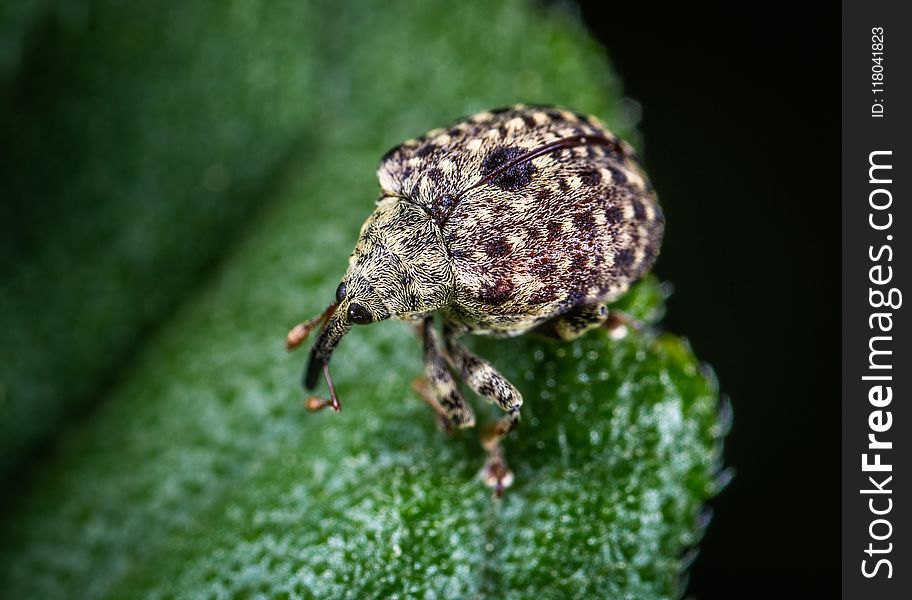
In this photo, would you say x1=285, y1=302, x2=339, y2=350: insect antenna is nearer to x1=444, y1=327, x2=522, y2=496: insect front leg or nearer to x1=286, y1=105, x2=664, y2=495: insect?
x1=286, y1=105, x2=664, y2=495: insect

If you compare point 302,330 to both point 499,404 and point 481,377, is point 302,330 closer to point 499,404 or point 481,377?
point 481,377

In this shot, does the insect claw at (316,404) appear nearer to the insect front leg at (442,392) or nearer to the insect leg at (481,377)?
the insect front leg at (442,392)

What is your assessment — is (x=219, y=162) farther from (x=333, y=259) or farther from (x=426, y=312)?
(x=426, y=312)

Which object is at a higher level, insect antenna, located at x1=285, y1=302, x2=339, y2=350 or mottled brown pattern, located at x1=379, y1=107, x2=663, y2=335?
mottled brown pattern, located at x1=379, y1=107, x2=663, y2=335

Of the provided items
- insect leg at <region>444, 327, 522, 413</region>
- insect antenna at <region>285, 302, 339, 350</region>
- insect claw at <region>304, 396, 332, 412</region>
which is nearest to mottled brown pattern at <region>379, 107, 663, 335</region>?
insect leg at <region>444, 327, 522, 413</region>

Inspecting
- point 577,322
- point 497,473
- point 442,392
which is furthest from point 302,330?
point 577,322
